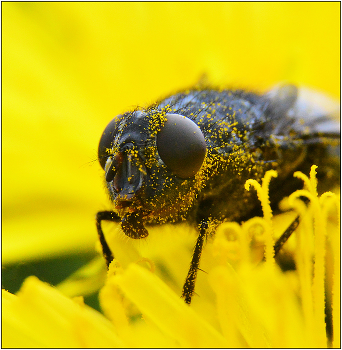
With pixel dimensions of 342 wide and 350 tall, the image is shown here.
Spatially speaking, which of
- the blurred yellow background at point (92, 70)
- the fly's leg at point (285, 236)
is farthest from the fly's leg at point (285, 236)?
the blurred yellow background at point (92, 70)

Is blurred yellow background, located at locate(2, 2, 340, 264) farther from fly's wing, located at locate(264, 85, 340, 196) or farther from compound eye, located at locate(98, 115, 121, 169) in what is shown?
compound eye, located at locate(98, 115, 121, 169)

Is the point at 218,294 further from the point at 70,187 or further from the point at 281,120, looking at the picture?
the point at 70,187

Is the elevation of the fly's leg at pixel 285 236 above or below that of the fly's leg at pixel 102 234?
below

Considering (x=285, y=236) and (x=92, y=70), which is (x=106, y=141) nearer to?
(x=285, y=236)

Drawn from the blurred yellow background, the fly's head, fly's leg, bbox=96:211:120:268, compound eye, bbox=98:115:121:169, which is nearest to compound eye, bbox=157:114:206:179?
the fly's head

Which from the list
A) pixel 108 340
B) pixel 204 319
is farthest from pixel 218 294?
pixel 108 340

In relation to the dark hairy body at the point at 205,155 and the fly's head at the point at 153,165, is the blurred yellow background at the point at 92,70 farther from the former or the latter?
the fly's head at the point at 153,165

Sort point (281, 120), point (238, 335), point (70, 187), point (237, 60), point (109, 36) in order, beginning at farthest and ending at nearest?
point (237, 60) → point (109, 36) → point (70, 187) → point (281, 120) → point (238, 335)

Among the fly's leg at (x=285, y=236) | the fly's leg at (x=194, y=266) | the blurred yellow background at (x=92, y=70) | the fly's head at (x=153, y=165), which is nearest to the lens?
the fly's head at (x=153, y=165)
